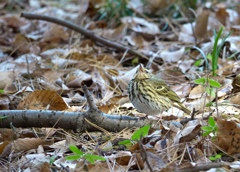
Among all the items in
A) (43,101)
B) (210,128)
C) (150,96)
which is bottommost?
(43,101)

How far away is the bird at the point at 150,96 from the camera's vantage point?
12.8 feet

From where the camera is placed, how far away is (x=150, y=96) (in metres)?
4.02

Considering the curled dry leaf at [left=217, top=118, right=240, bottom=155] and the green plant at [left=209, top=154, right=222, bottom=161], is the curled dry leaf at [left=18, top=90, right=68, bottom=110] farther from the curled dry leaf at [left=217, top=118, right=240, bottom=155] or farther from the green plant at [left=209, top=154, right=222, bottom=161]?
the green plant at [left=209, top=154, right=222, bottom=161]

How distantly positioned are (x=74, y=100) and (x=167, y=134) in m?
1.50

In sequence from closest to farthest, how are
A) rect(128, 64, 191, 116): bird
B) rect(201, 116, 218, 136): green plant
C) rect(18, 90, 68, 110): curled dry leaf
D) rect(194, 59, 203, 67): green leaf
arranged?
rect(201, 116, 218, 136): green plant < rect(128, 64, 191, 116): bird < rect(18, 90, 68, 110): curled dry leaf < rect(194, 59, 203, 67): green leaf

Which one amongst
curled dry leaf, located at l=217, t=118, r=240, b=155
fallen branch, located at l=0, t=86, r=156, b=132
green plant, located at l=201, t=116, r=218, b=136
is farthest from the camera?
fallen branch, located at l=0, t=86, r=156, b=132

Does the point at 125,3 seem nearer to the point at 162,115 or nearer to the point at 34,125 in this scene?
the point at 162,115

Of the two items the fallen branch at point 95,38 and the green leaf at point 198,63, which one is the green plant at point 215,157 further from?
the fallen branch at point 95,38

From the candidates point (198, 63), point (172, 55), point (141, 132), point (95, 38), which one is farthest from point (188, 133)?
point (95, 38)

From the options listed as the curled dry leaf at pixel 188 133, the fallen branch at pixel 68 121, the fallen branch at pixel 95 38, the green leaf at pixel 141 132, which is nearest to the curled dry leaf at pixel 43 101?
the fallen branch at pixel 68 121

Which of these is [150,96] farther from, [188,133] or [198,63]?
[198,63]

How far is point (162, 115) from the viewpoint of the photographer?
415cm

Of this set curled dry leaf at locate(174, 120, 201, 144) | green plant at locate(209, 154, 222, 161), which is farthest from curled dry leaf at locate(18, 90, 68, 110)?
green plant at locate(209, 154, 222, 161)

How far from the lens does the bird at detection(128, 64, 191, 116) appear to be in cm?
391
